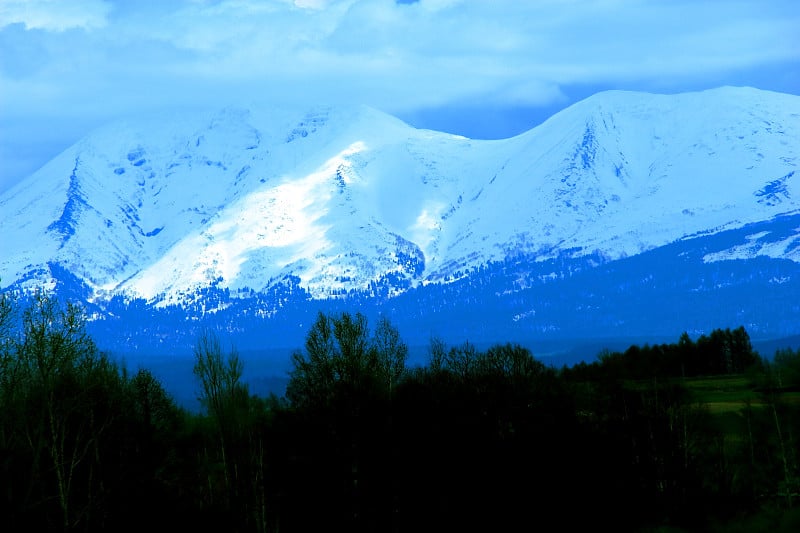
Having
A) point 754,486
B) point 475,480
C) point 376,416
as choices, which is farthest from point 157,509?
point 754,486

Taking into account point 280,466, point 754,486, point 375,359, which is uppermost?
point 375,359

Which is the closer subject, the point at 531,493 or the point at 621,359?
the point at 531,493

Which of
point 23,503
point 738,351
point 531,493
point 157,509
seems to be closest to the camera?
point 23,503

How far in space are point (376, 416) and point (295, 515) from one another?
6075 mm

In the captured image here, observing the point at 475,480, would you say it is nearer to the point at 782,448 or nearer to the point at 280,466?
the point at 280,466

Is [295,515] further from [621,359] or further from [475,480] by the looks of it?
[621,359]

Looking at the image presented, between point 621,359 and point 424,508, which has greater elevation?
point 621,359

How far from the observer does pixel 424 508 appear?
54312 mm

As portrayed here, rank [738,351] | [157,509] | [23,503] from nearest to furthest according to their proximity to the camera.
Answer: [23,503]
[157,509]
[738,351]

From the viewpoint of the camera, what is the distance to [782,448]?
57281mm

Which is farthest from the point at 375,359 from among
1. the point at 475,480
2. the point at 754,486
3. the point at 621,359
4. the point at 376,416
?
the point at 621,359

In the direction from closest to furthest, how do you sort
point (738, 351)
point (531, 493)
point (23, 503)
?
point (23, 503) → point (531, 493) → point (738, 351)

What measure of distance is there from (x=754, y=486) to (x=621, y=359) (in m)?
70.6

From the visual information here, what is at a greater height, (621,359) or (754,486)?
(621,359)
